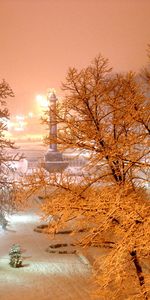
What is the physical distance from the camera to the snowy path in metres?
15.5

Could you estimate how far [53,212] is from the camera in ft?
32.3

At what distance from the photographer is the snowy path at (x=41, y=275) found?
610 inches

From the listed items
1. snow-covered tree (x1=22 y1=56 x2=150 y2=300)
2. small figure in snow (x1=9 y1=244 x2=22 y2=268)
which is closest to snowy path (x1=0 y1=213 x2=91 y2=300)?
small figure in snow (x1=9 y1=244 x2=22 y2=268)

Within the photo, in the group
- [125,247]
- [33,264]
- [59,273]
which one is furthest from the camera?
[33,264]

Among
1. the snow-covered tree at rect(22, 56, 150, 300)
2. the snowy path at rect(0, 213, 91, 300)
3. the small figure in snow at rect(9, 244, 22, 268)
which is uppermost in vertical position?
the snow-covered tree at rect(22, 56, 150, 300)

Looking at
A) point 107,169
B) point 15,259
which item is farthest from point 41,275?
point 107,169

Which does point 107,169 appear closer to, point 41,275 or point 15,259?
point 41,275

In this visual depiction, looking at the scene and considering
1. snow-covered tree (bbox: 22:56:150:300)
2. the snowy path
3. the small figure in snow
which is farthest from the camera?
the small figure in snow

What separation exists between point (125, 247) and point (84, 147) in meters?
2.55

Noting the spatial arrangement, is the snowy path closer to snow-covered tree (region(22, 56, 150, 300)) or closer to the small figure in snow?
the small figure in snow

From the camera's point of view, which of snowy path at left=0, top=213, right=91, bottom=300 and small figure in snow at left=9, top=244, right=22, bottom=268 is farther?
small figure in snow at left=9, top=244, right=22, bottom=268

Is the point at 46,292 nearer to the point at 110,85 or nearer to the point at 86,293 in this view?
the point at 86,293

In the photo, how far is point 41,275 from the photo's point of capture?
17516mm

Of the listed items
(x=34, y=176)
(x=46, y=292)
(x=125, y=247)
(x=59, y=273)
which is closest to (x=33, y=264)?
(x=59, y=273)
